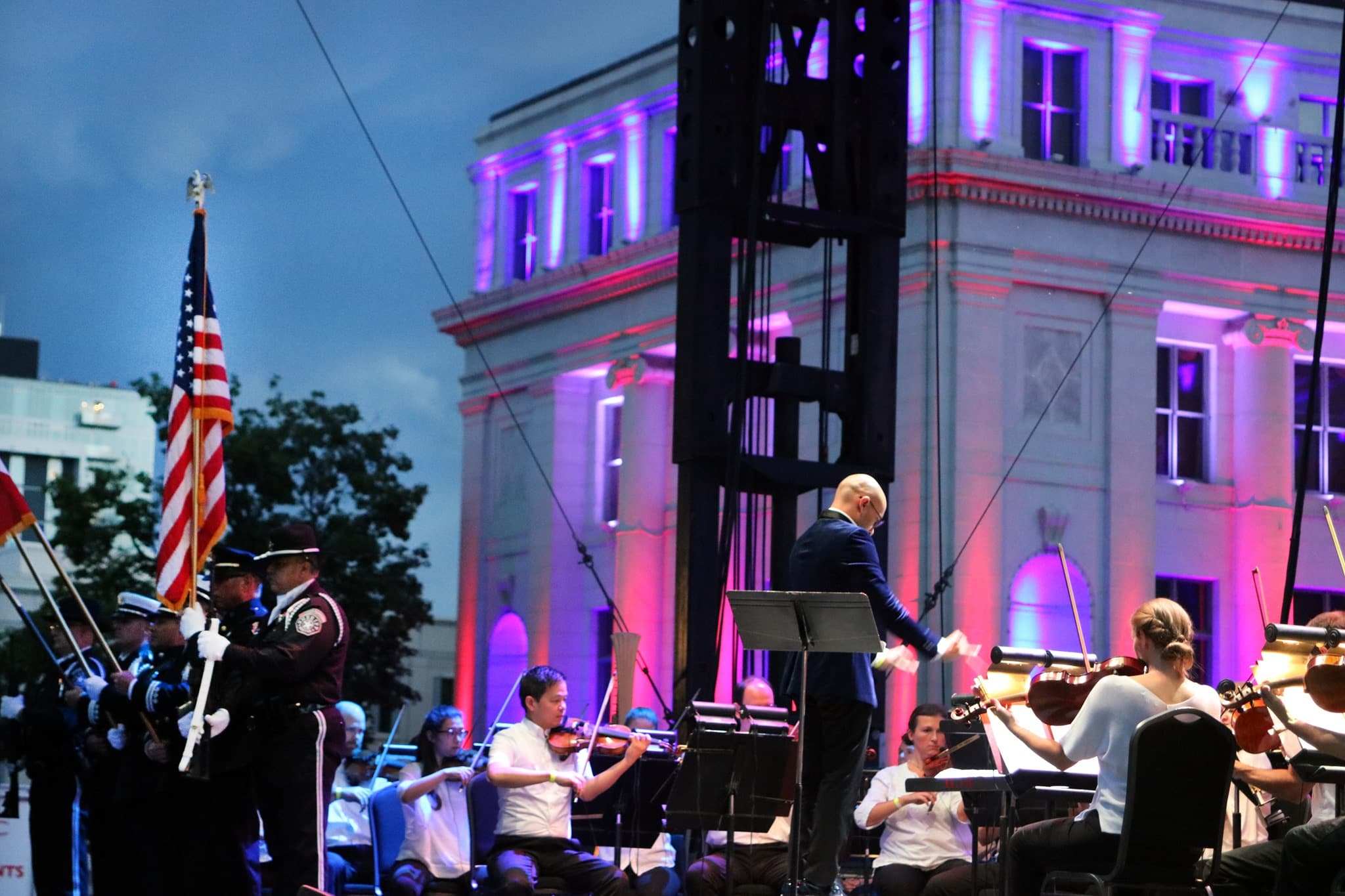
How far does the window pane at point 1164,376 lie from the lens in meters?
31.2

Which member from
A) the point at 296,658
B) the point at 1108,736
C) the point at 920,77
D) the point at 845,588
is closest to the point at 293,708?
the point at 296,658

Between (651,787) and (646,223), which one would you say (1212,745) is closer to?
(651,787)

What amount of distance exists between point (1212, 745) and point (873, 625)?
1.56 m

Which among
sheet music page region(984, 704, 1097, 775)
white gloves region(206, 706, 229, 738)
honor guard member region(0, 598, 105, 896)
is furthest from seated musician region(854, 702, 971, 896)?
honor guard member region(0, 598, 105, 896)

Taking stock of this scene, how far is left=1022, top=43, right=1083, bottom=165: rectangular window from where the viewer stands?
99.8ft

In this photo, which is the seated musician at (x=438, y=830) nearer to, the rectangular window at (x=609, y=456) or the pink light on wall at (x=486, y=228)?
the rectangular window at (x=609, y=456)

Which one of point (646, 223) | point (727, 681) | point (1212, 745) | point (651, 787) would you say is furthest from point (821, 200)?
point (646, 223)

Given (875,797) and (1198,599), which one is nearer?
(875,797)

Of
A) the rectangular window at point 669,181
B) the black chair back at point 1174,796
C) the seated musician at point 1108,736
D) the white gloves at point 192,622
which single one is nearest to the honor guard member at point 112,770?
the white gloves at point 192,622

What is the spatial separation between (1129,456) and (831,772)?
69.6 feet

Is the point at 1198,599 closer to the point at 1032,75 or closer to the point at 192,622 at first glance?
the point at 1032,75

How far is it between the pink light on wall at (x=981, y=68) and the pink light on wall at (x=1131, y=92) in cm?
197

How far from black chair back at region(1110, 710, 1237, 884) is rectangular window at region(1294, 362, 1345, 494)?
79.6 feet

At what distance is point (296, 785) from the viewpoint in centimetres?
946
